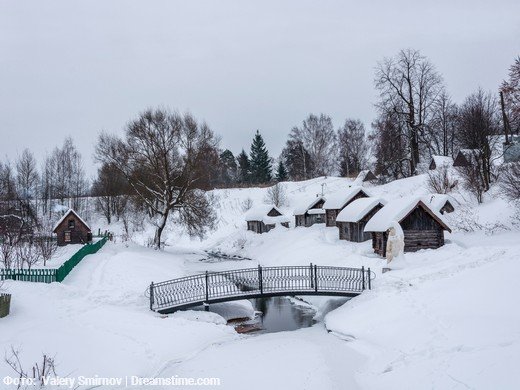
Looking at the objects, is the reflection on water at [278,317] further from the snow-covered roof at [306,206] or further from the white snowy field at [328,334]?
the snow-covered roof at [306,206]

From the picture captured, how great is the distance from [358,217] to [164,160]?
722 inches

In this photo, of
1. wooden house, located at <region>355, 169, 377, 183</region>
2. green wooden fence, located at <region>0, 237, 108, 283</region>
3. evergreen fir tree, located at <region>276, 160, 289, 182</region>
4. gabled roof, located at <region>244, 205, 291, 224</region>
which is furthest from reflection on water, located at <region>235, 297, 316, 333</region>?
evergreen fir tree, located at <region>276, 160, 289, 182</region>

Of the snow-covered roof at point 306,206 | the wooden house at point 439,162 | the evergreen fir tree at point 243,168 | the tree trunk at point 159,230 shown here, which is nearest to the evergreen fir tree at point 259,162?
the evergreen fir tree at point 243,168

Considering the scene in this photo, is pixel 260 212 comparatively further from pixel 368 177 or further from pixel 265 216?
pixel 368 177

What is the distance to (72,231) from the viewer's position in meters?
39.0

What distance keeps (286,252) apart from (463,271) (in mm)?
20281

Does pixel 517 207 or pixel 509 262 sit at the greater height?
pixel 517 207

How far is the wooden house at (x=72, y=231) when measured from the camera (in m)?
38.7

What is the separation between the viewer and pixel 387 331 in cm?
1503

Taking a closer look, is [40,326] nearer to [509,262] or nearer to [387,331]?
[387,331]

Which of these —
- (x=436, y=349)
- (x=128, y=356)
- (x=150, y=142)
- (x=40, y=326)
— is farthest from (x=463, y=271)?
(x=150, y=142)

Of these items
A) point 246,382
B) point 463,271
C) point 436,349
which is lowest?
point 246,382

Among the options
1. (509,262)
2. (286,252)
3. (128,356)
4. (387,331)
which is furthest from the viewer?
(286,252)

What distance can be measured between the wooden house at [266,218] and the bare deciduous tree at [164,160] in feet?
35.1
